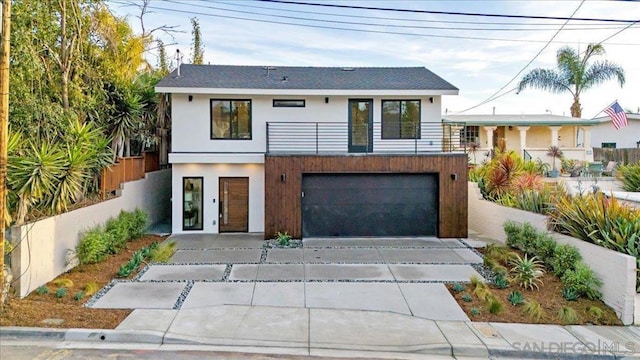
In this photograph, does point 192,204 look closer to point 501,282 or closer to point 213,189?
point 213,189

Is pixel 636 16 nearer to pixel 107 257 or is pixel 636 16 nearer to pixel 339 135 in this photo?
pixel 339 135

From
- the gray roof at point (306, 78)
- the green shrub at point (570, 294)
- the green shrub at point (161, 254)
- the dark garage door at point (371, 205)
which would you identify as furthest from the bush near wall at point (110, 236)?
the green shrub at point (570, 294)

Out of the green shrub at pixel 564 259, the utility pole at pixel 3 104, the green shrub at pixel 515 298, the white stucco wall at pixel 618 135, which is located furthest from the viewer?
the white stucco wall at pixel 618 135

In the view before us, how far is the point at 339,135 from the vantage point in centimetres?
1540

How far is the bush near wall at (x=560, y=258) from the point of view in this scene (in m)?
8.28

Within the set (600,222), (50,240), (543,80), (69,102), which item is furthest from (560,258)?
(543,80)

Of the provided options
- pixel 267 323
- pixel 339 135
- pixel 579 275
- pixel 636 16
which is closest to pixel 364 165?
pixel 339 135

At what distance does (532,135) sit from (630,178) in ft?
27.3

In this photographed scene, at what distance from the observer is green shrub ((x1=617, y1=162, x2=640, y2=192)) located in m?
17.9

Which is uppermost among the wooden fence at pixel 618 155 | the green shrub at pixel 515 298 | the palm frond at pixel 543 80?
the palm frond at pixel 543 80

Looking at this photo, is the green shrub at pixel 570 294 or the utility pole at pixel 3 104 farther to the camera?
the green shrub at pixel 570 294

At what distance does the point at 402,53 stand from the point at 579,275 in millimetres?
15830

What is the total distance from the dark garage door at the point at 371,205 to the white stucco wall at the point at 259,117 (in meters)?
1.70

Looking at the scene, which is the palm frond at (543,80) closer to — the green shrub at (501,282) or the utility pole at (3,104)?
the green shrub at (501,282)
